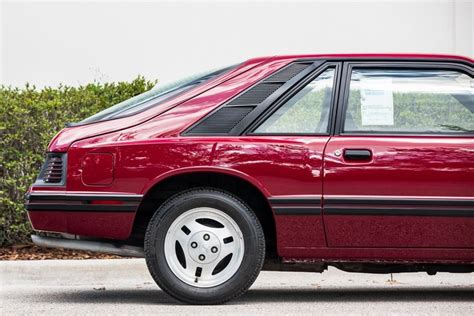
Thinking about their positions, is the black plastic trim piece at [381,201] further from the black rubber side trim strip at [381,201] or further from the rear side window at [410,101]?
the rear side window at [410,101]

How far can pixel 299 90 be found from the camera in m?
7.42

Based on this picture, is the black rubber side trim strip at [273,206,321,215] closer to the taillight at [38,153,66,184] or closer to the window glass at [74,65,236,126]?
the window glass at [74,65,236,126]

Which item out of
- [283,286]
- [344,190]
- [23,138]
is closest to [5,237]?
[23,138]

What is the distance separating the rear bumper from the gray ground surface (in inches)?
19.1

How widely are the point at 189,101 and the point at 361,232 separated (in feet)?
4.63

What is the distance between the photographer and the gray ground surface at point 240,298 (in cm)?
697

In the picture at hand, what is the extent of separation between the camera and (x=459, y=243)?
7172mm

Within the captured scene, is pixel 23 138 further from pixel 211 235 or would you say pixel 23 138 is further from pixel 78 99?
pixel 211 235

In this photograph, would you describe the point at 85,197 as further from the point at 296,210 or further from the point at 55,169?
the point at 296,210

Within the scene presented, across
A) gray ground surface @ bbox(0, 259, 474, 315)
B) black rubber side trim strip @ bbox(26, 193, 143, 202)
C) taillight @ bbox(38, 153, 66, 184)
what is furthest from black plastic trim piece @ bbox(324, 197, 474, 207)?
taillight @ bbox(38, 153, 66, 184)

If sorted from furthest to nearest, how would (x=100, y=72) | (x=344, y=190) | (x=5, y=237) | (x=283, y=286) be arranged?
1. (x=100, y=72)
2. (x=5, y=237)
3. (x=283, y=286)
4. (x=344, y=190)

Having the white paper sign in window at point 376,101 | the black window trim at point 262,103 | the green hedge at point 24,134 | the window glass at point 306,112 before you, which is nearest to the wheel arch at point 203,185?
the black window trim at point 262,103

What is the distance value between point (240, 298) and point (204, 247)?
0.75 m

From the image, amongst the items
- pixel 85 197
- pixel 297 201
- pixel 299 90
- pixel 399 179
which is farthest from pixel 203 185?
pixel 399 179
